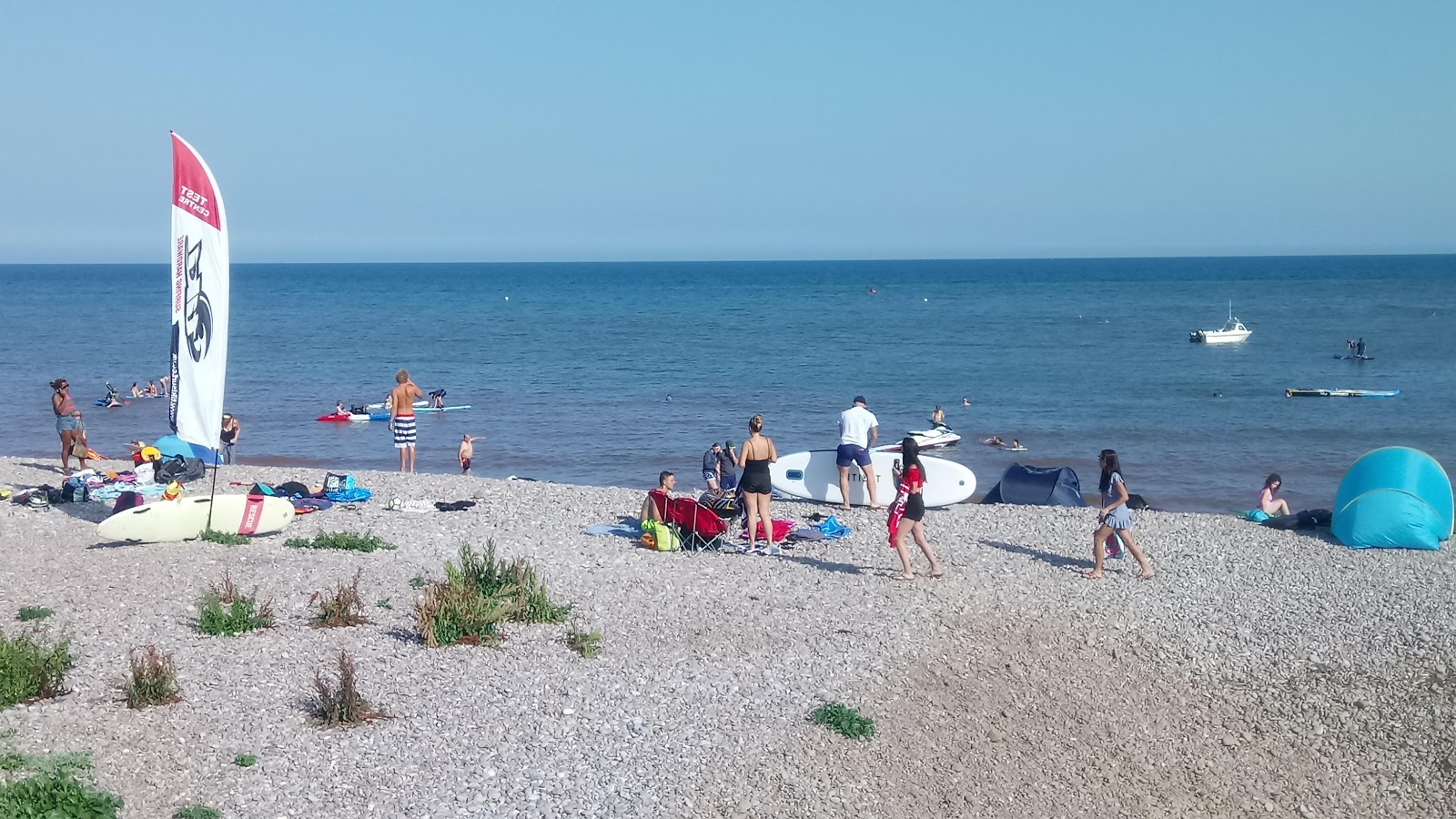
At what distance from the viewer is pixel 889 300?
107 metres

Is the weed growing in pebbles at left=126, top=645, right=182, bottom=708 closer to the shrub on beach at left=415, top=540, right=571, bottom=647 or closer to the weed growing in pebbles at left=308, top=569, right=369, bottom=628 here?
the weed growing in pebbles at left=308, top=569, right=369, bottom=628

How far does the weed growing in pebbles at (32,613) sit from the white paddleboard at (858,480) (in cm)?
995

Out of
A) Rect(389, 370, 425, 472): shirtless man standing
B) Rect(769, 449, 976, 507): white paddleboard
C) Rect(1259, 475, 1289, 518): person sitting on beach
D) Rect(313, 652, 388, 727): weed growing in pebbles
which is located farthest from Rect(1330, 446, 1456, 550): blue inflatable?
Rect(389, 370, 425, 472): shirtless man standing

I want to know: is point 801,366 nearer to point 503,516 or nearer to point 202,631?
point 503,516

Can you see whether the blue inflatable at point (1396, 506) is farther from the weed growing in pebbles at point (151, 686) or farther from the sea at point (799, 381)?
the weed growing in pebbles at point (151, 686)

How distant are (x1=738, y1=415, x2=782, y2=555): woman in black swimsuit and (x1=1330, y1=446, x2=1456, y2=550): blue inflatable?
7.55m

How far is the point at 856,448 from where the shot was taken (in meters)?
16.9

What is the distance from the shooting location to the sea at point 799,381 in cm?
2831

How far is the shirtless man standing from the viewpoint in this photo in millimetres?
19141

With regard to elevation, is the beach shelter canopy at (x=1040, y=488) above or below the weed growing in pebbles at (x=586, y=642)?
above

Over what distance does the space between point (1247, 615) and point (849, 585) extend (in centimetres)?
418

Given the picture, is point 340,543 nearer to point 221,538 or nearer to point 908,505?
point 221,538

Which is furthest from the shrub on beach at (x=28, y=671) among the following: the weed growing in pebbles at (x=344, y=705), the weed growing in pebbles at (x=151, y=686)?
the weed growing in pebbles at (x=344, y=705)

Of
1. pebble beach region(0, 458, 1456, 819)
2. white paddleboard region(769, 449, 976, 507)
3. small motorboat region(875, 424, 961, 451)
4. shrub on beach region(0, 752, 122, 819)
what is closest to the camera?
shrub on beach region(0, 752, 122, 819)
